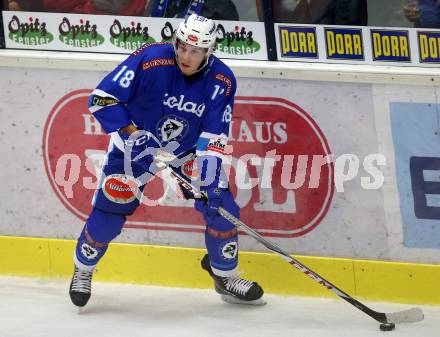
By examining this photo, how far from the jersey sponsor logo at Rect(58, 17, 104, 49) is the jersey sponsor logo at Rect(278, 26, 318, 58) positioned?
2.99 feet

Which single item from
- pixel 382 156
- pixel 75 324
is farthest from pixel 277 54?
pixel 75 324

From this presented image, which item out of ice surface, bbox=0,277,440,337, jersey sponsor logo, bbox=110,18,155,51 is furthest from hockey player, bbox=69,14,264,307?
jersey sponsor logo, bbox=110,18,155,51

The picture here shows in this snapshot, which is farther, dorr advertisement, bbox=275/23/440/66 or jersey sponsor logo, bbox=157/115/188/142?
dorr advertisement, bbox=275/23/440/66

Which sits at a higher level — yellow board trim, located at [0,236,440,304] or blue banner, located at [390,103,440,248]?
blue banner, located at [390,103,440,248]

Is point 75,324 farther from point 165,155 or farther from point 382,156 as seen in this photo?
point 382,156

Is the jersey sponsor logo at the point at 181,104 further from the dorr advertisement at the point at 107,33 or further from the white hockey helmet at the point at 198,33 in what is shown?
the dorr advertisement at the point at 107,33

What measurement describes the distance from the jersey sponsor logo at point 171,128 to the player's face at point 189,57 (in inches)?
9.8

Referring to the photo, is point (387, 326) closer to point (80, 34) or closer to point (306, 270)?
point (306, 270)

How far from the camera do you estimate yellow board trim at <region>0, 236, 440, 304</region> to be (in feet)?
16.6

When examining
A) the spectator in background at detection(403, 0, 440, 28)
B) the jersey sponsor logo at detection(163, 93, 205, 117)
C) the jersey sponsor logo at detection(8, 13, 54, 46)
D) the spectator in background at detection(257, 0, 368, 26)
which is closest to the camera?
the jersey sponsor logo at detection(163, 93, 205, 117)

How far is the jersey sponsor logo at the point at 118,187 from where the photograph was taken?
4.91 metres

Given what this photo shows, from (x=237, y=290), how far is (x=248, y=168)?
1.98 ft

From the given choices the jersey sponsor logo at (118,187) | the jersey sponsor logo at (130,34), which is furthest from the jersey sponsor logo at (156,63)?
the jersey sponsor logo at (130,34)

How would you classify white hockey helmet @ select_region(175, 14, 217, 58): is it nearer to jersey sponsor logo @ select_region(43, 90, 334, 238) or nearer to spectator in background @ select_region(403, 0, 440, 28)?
jersey sponsor logo @ select_region(43, 90, 334, 238)
